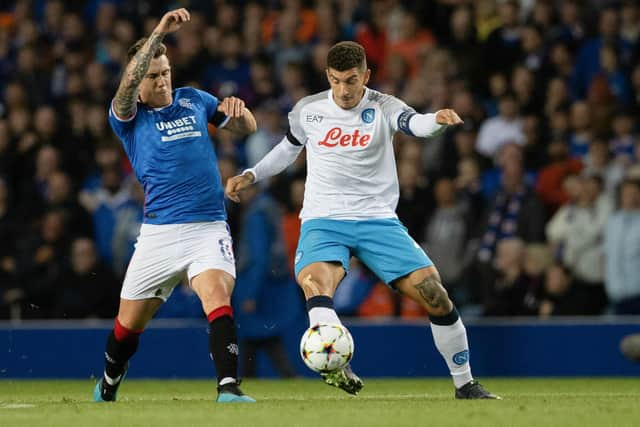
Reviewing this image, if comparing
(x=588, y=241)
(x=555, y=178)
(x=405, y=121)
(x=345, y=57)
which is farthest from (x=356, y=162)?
(x=555, y=178)

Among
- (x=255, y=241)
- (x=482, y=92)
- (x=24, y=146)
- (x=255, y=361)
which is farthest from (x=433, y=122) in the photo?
(x=24, y=146)

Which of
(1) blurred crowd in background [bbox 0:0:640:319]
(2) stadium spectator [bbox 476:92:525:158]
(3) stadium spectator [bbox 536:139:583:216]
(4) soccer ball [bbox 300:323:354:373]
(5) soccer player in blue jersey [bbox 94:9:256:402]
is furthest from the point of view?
(2) stadium spectator [bbox 476:92:525:158]

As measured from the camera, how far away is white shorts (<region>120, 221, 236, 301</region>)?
9.45 metres

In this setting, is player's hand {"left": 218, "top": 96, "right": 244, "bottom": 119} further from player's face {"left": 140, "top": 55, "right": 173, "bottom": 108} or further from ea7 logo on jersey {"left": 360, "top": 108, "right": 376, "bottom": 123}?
ea7 logo on jersey {"left": 360, "top": 108, "right": 376, "bottom": 123}

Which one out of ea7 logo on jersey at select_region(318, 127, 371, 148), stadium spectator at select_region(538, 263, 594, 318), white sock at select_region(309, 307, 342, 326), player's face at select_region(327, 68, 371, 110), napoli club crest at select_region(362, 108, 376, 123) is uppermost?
player's face at select_region(327, 68, 371, 110)

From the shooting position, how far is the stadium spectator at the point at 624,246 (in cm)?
1415

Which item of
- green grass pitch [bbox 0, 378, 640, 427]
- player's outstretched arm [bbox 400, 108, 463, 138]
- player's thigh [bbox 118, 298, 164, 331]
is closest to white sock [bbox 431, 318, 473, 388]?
green grass pitch [bbox 0, 378, 640, 427]

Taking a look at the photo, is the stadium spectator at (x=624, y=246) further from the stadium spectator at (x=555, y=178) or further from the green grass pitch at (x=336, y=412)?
the green grass pitch at (x=336, y=412)

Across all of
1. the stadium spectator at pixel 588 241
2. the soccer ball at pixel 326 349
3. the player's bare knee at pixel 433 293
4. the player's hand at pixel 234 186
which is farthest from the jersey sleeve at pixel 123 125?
the stadium spectator at pixel 588 241

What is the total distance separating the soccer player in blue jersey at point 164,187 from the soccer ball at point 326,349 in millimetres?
793

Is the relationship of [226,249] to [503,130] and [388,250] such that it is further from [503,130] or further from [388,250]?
[503,130]

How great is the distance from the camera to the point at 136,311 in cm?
964

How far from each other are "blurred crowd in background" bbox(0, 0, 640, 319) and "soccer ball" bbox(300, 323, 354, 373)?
5.49 meters

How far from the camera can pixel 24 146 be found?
1703 centimetres
